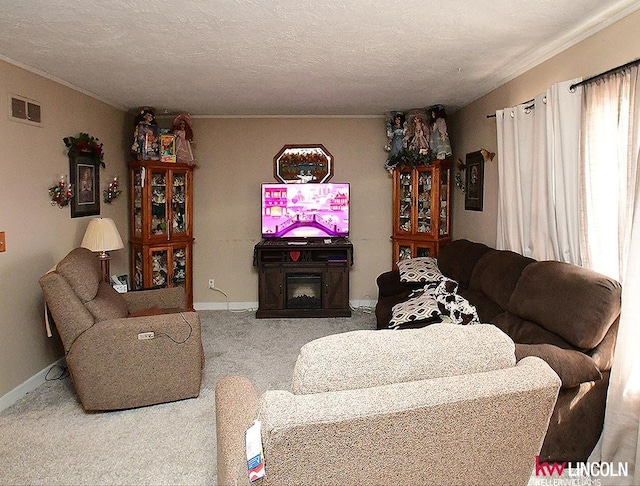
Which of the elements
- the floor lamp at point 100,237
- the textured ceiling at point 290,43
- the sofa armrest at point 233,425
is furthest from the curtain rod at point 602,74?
the floor lamp at point 100,237

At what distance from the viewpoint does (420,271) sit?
4645 mm

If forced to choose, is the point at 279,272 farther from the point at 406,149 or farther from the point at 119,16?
the point at 119,16

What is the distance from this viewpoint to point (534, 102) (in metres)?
3.38

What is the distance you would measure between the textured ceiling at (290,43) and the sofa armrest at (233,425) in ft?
6.13

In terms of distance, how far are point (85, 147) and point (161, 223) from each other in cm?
140

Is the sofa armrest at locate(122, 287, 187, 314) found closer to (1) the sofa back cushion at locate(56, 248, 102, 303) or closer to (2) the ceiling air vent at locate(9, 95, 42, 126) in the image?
(1) the sofa back cushion at locate(56, 248, 102, 303)

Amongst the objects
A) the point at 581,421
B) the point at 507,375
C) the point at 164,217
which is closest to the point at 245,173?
the point at 164,217

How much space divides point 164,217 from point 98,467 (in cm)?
339

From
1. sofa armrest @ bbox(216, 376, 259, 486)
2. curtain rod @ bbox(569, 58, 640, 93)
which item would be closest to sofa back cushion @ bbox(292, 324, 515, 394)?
sofa armrest @ bbox(216, 376, 259, 486)

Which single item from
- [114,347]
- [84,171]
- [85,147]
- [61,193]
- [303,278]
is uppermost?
[85,147]

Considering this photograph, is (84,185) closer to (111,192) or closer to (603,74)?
(111,192)

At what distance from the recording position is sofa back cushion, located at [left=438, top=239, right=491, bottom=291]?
13.8 ft

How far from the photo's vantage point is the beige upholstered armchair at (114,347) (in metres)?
3.12

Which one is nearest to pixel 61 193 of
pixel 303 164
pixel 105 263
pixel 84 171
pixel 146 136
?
pixel 84 171
